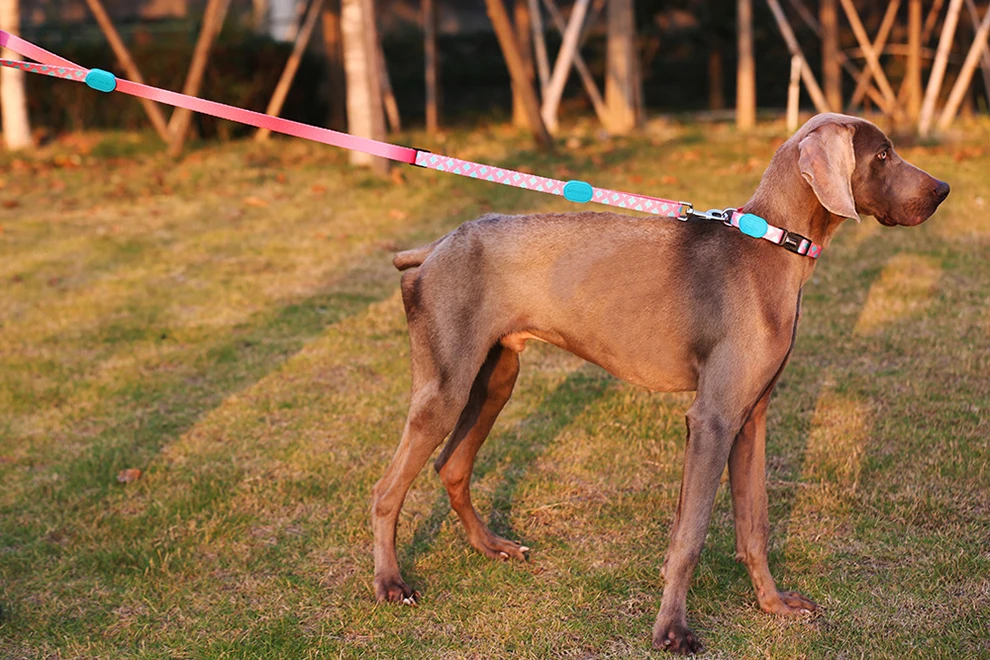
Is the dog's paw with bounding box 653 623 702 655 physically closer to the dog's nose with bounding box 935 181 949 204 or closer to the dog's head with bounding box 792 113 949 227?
the dog's head with bounding box 792 113 949 227

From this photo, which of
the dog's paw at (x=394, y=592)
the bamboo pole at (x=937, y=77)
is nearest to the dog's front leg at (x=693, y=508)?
the dog's paw at (x=394, y=592)

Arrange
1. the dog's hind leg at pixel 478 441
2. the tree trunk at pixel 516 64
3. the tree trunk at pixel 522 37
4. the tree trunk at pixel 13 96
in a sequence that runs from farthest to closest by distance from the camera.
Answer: the tree trunk at pixel 522 37, the tree trunk at pixel 13 96, the tree trunk at pixel 516 64, the dog's hind leg at pixel 478 441

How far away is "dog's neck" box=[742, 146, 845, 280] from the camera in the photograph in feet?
12.4

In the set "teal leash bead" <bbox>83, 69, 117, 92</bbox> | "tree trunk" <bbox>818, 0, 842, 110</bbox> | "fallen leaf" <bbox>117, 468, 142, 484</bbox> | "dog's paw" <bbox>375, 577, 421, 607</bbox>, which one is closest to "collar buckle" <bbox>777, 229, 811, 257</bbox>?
"dog's paw" <bbox>375, 577, 421, 607</bbox>

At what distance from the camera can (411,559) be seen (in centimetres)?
457

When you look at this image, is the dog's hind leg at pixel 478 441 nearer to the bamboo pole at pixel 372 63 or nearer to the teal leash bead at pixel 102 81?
the teal leash bead at pixel 102 81

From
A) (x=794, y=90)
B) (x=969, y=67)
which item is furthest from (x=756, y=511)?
(x=969, y=67)

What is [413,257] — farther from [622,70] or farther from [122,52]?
[622,70]

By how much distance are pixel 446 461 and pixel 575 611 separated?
81 cm

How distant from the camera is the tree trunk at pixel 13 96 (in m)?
13.0

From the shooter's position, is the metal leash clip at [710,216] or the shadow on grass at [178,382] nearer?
the metal leash clip at [710,216]

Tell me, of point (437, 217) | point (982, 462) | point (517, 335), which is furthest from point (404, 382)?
point (437, 217)

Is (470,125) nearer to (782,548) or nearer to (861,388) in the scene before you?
(861,388)

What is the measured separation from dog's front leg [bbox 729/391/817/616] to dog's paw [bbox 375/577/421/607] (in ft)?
4.01
